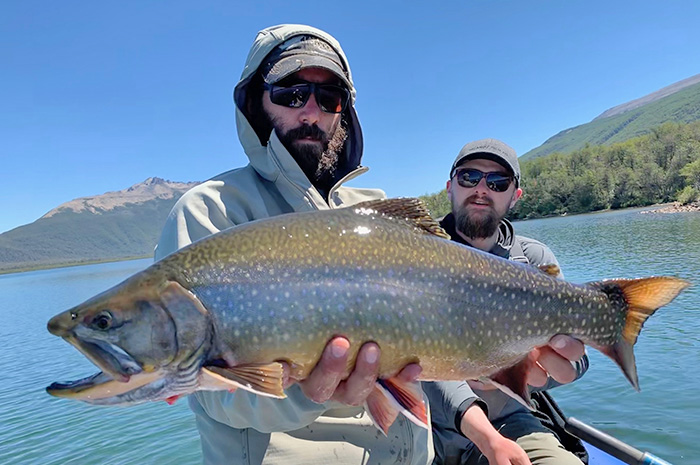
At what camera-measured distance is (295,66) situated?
137 inches

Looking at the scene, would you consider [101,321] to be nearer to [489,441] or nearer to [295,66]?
[295,66]

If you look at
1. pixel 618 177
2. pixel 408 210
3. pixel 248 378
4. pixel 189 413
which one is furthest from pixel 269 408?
pixel 618 177

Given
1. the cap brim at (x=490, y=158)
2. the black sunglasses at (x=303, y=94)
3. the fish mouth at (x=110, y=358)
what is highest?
the black sunglasses at (x=303, y=94)

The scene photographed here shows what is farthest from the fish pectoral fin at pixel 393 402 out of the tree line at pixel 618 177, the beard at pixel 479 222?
the tree line at pixel 618 177

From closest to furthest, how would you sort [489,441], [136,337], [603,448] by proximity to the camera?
[136,337] < [489,441] < [603,448]

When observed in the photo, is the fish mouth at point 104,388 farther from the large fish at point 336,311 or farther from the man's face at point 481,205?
the man's face at point 481,205

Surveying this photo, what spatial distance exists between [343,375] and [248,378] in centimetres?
54

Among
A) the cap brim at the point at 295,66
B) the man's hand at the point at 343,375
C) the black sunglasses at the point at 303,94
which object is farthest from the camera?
the black sunglasses at the point at 303,94

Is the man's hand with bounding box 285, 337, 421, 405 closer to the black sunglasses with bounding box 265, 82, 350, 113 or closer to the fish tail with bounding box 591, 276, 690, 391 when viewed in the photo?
the fish tail with bounding box 591, 276, 690, 391

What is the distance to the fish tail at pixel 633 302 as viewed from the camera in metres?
3.11

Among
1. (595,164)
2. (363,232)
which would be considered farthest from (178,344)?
(595,164)

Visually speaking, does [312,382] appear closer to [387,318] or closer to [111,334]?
[387,318]

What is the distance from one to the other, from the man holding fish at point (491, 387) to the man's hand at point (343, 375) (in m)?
1.34

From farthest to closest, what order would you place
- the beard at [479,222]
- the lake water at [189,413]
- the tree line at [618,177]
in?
the tree line at [618,177]
the lake water at [189,413]
the beard at [479,222]
